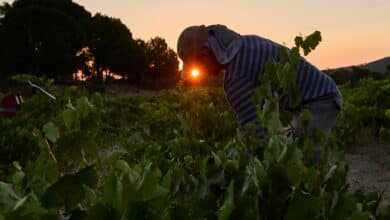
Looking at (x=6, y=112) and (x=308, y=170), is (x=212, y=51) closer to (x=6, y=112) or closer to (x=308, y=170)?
(x=308, y=170)

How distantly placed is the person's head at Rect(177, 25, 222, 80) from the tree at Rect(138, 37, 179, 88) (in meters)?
46.3

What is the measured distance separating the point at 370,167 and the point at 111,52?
40.9m

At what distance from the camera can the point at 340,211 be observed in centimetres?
153

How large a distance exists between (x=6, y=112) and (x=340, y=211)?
6096mm

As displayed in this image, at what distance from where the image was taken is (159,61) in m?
53.7

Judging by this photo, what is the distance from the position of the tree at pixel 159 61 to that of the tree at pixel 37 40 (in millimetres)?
10786

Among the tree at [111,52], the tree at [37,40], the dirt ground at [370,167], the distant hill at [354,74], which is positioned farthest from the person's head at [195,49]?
the tree at [111,52]

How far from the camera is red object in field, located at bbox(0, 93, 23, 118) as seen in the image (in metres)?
7.00

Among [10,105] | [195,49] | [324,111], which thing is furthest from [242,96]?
[10,105]

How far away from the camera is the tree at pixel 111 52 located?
4775 centimetres

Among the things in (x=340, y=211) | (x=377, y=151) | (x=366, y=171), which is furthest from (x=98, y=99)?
(x=377, y=151)

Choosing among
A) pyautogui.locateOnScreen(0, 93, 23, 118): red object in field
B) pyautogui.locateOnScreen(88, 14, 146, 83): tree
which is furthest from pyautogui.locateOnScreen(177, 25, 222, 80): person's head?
pyautogui.locateOnScreen(88, 14, 146, 83): tree

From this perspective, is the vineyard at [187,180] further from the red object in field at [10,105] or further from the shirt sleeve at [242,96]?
the red object in field at [10,105]

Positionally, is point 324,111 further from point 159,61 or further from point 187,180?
point 159,61
